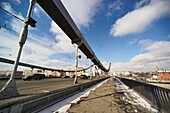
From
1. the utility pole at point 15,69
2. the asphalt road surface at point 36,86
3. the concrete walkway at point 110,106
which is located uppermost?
the utility pole at point 15,69

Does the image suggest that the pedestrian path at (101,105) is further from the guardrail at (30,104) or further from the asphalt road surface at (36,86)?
the asphalt road surface at (36,86)

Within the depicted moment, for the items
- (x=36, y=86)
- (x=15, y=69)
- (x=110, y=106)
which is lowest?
(x=110, y=106)

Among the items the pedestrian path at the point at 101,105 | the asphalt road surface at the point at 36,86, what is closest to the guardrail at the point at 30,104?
the pedestrian path at the point at 101,105

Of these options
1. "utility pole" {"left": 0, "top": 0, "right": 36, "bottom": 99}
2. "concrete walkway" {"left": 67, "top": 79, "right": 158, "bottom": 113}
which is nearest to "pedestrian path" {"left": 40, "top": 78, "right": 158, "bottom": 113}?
"concrete walkway" {"left": 67, "top": 79, "right": 158, "bottom": 113}

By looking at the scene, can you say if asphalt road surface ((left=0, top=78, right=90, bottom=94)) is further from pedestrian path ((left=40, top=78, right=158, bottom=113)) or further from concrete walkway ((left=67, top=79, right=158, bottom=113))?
concrete walkway ((left=67, top=79, right=158, bottom=113))

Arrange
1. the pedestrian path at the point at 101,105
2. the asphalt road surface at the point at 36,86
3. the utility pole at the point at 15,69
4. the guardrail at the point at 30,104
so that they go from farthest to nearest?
the asphalt road surface at the point at 36,86
the pedestrian path at the point at 101,105
the utility pole at the point at 15,69
the guardrail at the point at 30,104

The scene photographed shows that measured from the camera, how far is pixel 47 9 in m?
6.71

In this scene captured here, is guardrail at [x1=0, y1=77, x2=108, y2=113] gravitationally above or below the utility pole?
below

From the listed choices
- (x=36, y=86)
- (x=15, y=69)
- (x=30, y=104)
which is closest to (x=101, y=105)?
(x=30, y=104)

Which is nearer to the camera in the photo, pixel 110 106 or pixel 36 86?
pixel 110 106

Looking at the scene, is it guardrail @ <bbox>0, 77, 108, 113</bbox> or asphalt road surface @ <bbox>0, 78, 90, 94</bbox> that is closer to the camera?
guardrail @ <bbox>0, 77, 108, 113</bbox>

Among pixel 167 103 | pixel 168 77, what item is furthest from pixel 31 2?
pixel 168 77

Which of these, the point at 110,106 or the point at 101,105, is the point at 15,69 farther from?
the point at 110,106

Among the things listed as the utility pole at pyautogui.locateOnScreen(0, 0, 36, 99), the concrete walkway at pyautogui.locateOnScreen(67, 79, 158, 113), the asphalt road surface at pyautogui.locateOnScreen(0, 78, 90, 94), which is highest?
the utility pole at pyautogui.locateOnScreen(0, 0, 36, 99)
